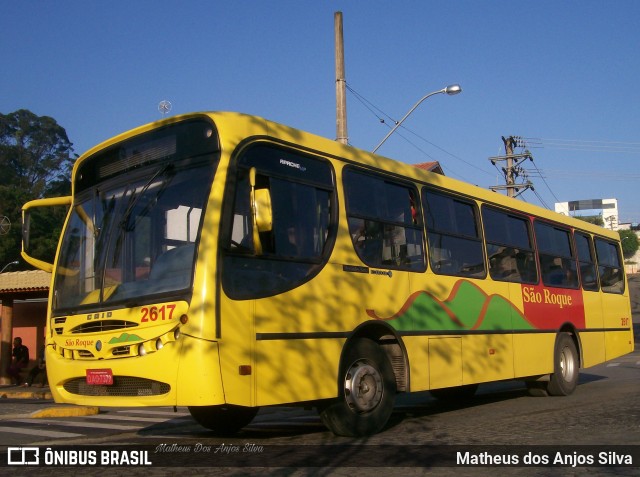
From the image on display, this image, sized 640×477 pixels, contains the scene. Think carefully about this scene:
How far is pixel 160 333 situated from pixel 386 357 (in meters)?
2.83

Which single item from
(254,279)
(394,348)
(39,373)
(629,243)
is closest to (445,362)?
(394,348)

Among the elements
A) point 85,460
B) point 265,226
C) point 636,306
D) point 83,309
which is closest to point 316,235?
point 265,226

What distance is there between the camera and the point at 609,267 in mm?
15094

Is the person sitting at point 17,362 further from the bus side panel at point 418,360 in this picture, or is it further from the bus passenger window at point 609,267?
the bus side panel at point 418,360

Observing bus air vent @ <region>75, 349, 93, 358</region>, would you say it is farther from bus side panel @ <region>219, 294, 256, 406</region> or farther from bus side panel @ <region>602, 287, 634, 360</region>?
bus side panel @ <region>602, 287, 634, 360</region>

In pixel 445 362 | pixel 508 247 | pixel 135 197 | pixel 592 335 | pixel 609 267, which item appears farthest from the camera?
pixel 609 267

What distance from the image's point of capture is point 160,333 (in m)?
6.21

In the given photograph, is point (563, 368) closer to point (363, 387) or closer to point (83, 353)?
point (363, 387)

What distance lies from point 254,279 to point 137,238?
1.27 m

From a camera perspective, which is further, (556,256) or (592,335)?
(592,335)

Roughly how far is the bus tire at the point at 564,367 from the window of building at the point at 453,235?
299 cm

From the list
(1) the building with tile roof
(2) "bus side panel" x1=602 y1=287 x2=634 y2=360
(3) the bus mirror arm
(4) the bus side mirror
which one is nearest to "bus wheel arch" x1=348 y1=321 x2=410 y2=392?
(3) the bus mirror arm

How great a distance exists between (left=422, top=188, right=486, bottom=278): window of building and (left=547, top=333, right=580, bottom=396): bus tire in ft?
9.80

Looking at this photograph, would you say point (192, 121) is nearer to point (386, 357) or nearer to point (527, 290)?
point (386, 357)
